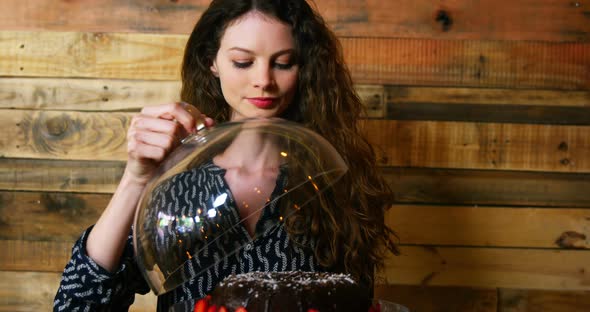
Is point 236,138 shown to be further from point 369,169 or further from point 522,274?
point 522,274

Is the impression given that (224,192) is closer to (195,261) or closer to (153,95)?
(195,261)

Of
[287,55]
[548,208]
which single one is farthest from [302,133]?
[548,208]

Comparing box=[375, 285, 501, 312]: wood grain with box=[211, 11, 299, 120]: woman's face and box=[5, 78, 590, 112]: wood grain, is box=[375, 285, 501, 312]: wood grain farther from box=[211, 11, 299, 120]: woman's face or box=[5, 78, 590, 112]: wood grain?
box=[211, 11, 299, 120]: woman's face

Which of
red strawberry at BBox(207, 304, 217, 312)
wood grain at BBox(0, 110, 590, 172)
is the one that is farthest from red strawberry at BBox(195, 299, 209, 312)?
wood grain at BBox(0, 110, 590, 172)

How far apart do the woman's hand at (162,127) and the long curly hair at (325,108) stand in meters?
0.37

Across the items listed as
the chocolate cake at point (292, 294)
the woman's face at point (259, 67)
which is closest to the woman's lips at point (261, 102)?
the woman's face at point (259, 67)

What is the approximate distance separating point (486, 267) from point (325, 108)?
2.20 ft

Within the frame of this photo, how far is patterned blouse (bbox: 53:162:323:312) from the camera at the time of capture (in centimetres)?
74

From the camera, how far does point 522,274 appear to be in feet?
5.63

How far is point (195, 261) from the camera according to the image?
74 centimetres

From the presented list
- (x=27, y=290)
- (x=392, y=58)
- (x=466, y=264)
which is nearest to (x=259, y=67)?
(x=392, y=58)

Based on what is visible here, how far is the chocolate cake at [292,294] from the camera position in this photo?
32.8 inches

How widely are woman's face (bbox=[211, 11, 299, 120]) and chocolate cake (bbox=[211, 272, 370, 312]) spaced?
329mm

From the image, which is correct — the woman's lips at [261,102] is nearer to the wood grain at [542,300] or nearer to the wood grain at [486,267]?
the wood grain at [486,267]
